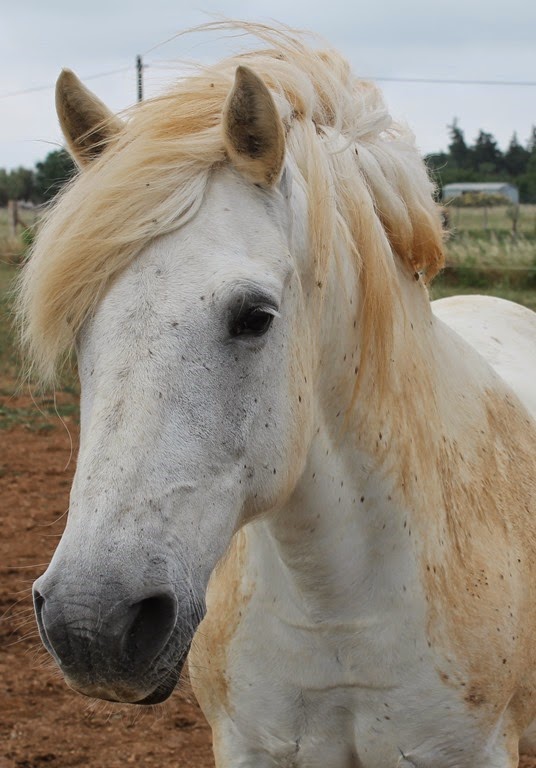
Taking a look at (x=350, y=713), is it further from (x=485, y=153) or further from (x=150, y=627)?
(x=485, y=153)

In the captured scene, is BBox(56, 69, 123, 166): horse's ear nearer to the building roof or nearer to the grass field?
the grass field

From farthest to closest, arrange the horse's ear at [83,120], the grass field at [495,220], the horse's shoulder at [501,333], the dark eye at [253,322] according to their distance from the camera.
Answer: the grass field at [495,220] < the horse's shoulder at [501,333] < the horse's ear at [83,120] < the dark eye at [253,322]

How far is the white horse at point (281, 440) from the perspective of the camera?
5.15 ft

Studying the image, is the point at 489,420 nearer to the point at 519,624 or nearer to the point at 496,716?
the point at 519,624

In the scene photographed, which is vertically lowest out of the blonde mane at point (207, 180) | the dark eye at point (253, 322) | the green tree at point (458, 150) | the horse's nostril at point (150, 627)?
the green tree at point (458, 150)

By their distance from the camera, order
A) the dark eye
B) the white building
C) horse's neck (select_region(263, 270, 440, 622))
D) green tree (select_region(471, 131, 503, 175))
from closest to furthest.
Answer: the dark eye → horse's neck (select_region(263, 270, 440, 622)) → the white building → green tree (select_region(471, 131, 503, 175))

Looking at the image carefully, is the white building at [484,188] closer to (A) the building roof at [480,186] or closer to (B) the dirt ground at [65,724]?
(A) the building roof at [480,186]

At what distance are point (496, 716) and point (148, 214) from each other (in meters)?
1.43

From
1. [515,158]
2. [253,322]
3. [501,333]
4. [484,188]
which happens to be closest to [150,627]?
[253,322]

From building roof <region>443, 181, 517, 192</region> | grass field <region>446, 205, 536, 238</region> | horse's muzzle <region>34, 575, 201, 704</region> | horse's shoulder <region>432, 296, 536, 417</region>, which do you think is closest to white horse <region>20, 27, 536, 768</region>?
horse's muzzle <region>34, 575, 201, 704</region>

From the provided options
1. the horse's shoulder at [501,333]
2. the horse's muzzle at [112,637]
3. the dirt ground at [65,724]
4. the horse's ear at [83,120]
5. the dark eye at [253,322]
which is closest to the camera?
the horse's muzzle at [112,637]

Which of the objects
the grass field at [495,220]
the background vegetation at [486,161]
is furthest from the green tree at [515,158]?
the grass field at [495,220]

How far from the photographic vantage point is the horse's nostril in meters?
1.54

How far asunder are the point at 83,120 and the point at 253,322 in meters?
0.64
